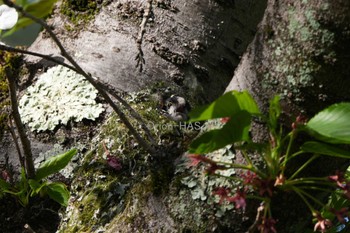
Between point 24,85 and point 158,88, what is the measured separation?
34 centimetres

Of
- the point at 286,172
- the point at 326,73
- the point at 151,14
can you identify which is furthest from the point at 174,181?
the point at 151,14

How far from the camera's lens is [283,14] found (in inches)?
38.6

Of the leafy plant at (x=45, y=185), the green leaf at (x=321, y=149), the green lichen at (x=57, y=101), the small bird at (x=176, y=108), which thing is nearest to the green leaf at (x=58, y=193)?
the leafy plant at (x=45, y=185)

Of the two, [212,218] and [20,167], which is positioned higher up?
[20,167]

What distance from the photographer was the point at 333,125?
858mm

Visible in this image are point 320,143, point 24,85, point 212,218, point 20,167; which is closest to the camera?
point 320,143

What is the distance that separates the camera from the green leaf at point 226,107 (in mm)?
823

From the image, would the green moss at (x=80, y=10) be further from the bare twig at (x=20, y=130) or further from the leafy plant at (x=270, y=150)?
the leafy plant at (x=270, y=150)

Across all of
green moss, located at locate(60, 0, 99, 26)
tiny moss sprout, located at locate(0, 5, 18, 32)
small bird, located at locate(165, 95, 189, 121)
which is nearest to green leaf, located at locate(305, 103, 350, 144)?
small bird, located at locate(165, 95, 189, 121)

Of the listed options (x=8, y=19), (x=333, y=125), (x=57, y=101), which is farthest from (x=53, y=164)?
(x=333, y=125)

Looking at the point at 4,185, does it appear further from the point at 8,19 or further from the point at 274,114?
the point at 274,114

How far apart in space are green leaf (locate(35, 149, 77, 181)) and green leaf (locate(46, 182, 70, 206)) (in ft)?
0.09

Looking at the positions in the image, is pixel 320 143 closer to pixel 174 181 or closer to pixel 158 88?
pixel 174 181

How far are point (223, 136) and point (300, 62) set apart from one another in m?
0.19
